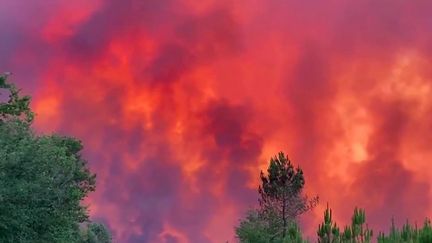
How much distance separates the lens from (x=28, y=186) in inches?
1577

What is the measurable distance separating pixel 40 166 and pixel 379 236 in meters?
28.8

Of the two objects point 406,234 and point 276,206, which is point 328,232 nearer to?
point 406,234

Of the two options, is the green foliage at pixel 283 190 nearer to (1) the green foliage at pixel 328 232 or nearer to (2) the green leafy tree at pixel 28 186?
(2) the green leafy tree at pixel 28 186

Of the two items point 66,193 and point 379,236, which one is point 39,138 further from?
point 379,236

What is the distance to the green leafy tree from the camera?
130 feet

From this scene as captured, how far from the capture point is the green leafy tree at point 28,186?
1561 inches

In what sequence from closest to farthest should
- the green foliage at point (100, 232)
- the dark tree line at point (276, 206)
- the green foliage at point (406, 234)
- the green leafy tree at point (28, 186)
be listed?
1. the green foliage at point (406, 234)
2. the green leafy tree at point (28, 186)
3. the dark tree line at point (276, 206)
4. the green foliage at point (100, 232)

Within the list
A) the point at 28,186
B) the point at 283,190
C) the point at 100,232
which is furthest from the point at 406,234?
the point at 100,232

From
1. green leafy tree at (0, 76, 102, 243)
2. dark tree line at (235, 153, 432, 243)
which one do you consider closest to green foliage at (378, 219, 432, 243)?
green leafy tree at (0, 76, 102, 243)

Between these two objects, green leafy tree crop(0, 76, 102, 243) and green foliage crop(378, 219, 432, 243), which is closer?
green foliage crop(378, 219, 432, 243)

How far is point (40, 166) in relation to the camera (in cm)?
4175

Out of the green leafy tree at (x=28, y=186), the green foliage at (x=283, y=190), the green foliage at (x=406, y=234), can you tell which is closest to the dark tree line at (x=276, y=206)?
the green foliage at (x=283, y=190)

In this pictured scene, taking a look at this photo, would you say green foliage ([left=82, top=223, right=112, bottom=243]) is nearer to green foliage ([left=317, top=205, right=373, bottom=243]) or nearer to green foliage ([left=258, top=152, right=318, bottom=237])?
green foliage ([left=258, top=152, right=318, bottom=237])

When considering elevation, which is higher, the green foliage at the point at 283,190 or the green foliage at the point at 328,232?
the green foliage at the point at 283,190
